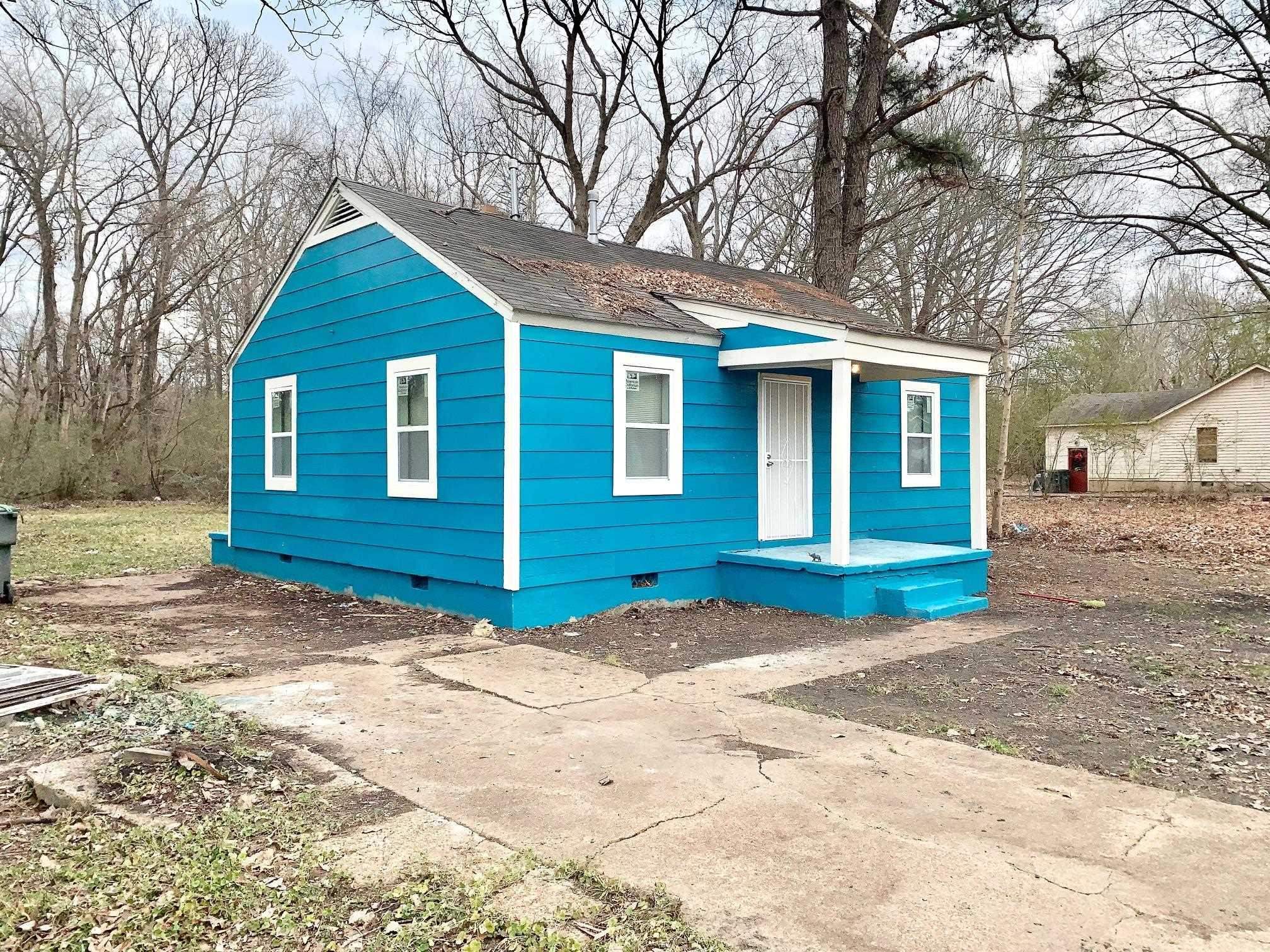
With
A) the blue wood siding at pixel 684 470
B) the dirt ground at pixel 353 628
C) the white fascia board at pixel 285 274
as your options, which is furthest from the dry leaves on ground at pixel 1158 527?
the white fascia board at pixel 285 274

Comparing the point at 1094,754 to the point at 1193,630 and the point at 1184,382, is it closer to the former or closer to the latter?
the point at 1193,630

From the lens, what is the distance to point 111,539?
1576 centimetres

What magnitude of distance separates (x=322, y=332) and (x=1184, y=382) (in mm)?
38201

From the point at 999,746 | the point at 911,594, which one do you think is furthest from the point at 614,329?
the point at 999,746

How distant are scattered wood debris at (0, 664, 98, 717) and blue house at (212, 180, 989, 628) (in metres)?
3.34

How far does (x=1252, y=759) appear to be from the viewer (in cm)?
437

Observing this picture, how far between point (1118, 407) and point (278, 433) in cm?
2913

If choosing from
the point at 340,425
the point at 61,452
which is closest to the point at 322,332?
the point at 340,425

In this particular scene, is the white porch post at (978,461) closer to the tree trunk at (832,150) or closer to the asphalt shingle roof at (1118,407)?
the tree trunk at (832,150)

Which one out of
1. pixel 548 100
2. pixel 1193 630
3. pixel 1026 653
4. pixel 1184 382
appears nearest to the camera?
pixel 1026 653

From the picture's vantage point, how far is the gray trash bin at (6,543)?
9023mm

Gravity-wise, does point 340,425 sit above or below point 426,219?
below

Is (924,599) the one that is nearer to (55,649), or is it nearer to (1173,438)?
(55,649)

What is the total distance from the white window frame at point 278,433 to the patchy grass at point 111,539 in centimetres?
235
